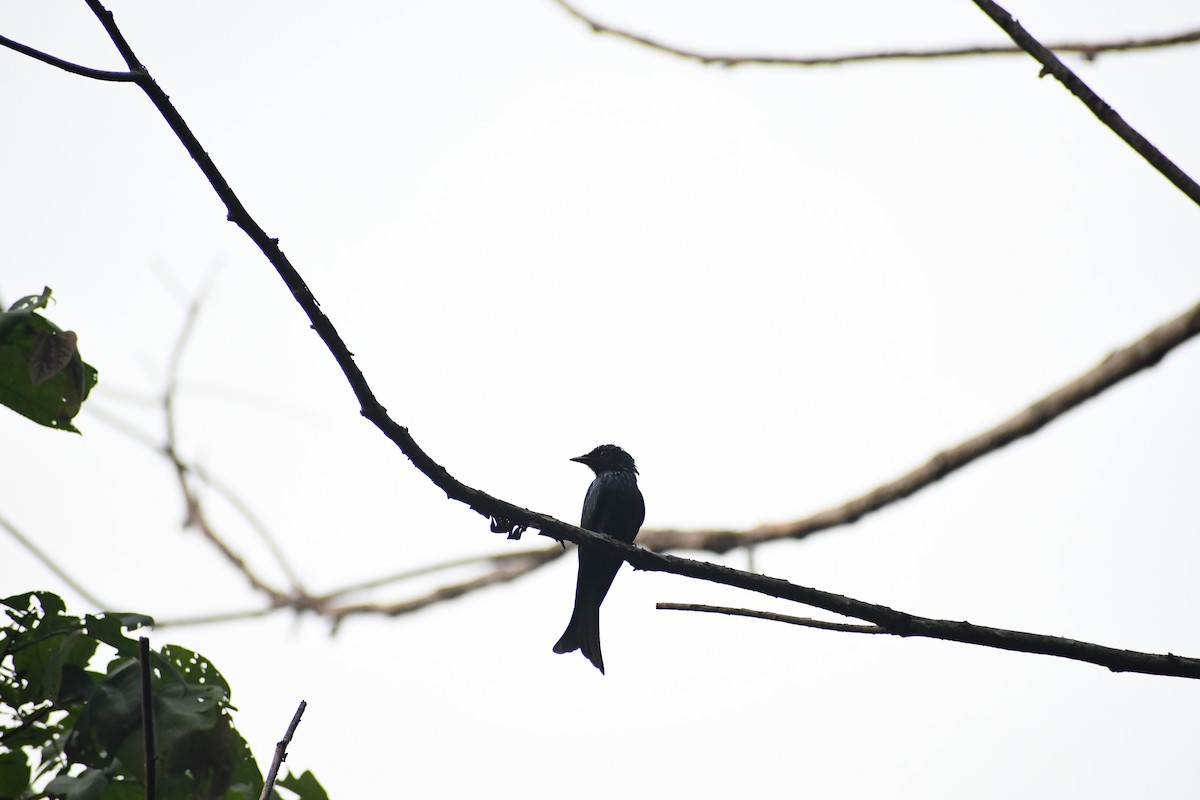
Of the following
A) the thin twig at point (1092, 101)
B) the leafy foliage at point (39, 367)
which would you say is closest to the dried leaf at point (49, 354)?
the leafy foliage at point (39, 367)

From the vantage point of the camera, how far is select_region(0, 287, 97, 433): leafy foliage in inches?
87.4

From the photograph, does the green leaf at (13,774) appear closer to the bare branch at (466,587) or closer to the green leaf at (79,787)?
the green leaf at (79,787)

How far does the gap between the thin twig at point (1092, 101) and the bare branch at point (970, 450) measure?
1.18 meters

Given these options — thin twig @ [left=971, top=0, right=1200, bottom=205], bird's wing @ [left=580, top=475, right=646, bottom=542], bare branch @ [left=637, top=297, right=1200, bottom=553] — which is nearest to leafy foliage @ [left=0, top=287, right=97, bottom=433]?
thin twig @ [left=971, top=0, right=1200, bottom=205]

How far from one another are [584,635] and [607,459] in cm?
157

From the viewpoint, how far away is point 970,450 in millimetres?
3773

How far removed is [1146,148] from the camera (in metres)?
1.99

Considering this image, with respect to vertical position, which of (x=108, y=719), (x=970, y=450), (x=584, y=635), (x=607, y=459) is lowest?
(x=108, y=719)

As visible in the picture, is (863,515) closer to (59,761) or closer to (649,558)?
(649,558)

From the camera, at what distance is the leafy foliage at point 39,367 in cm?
222

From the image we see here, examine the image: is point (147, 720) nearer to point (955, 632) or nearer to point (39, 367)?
point (39, 367)

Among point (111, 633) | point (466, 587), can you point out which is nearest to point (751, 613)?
point (111, 633)

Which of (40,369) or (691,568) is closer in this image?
(40,369)

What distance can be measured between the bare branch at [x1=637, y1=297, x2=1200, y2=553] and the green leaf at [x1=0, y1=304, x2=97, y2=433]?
2756 millimetres
